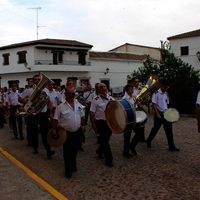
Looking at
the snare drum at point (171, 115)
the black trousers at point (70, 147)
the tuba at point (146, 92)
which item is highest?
the tuba at point (146, 92)

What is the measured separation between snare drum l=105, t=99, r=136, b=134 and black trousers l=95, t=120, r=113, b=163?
0.33 metres

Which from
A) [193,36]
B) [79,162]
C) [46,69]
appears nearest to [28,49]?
[46,69]

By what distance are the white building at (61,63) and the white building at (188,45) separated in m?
9.27

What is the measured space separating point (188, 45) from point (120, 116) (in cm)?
2948

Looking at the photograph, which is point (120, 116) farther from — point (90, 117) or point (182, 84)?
point (182, 84)

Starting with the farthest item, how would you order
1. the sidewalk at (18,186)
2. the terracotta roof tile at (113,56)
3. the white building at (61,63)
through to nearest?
1. the terracotta roof tile at (113,56)
2. the white building at (61,63)
3. the sidewalk at (18,186)

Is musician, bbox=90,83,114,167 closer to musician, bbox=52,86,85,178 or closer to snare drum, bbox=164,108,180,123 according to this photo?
musician, bbox=52,86,85,178

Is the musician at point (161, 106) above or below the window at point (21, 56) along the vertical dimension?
below

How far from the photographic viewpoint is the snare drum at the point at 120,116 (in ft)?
17.3

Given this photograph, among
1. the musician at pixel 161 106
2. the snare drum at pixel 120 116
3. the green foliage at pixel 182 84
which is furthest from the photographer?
the green foliage at pixel 182 84

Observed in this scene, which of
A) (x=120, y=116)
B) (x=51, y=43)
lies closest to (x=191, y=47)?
(x=51, y=43)

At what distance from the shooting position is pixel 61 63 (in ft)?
117

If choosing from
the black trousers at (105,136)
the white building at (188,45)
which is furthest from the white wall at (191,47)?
the black trousers at (105,136)

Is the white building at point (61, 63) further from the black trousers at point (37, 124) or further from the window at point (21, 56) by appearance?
the black trousers at point (37, 124)
